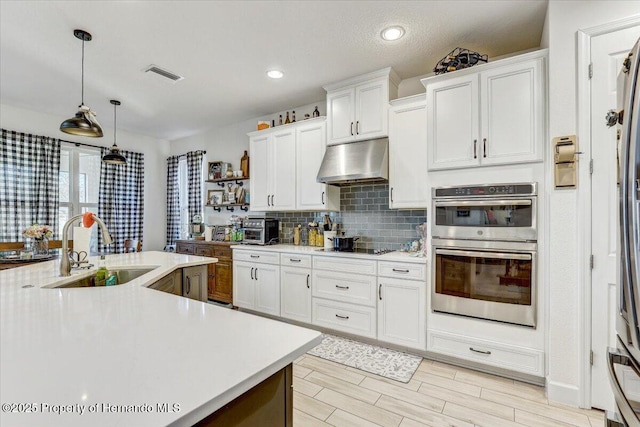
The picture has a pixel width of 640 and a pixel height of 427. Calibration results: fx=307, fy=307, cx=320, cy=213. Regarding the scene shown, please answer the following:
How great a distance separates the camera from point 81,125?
230 centimetres

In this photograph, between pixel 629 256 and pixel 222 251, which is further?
pixel 222 251

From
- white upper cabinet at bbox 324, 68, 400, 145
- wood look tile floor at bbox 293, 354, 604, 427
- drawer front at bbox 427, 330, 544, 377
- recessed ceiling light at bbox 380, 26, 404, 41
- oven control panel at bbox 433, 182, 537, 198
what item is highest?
recessed ceiling light at bbox 380, 26, 404, 41

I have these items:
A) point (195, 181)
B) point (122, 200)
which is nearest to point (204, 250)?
point (195, 181)

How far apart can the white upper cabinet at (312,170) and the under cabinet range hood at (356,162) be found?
223mm

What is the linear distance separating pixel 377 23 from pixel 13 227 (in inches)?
198

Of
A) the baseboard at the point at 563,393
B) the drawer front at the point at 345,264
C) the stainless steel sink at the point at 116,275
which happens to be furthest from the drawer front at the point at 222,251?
the baseboard at the point at 563,393

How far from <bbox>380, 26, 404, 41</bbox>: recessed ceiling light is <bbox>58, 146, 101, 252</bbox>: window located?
4.79m

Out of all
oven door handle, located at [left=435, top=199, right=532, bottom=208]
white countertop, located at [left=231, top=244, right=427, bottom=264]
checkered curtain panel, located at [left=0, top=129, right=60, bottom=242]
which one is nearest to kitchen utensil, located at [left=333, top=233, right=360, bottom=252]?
white countertop, located at [left=231, top=244, right=427, bottom=264]

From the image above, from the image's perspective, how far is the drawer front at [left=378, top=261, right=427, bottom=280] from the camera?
2668 millimetres

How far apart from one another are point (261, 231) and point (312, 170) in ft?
3.58

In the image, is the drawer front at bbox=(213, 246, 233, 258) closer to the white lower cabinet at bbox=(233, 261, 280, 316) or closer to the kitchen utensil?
the white lower cabinet at bbox=(233, 261, 280, 316)

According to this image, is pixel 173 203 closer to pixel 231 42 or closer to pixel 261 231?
pixel 261 231

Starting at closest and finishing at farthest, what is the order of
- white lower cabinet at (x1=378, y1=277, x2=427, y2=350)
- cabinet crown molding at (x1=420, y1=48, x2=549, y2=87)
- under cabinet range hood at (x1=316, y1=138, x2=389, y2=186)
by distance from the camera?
cabinet crown molding at (x1=420, y1=48, x2=549, y2=87) < white lower cabinet at (x1=378, y1=277, x2=427, y2=350) < under cabinet range hood at (x1=316, y1=138, x2=389, y2=186)

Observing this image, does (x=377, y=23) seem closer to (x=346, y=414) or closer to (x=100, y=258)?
(x=346, y=414)
